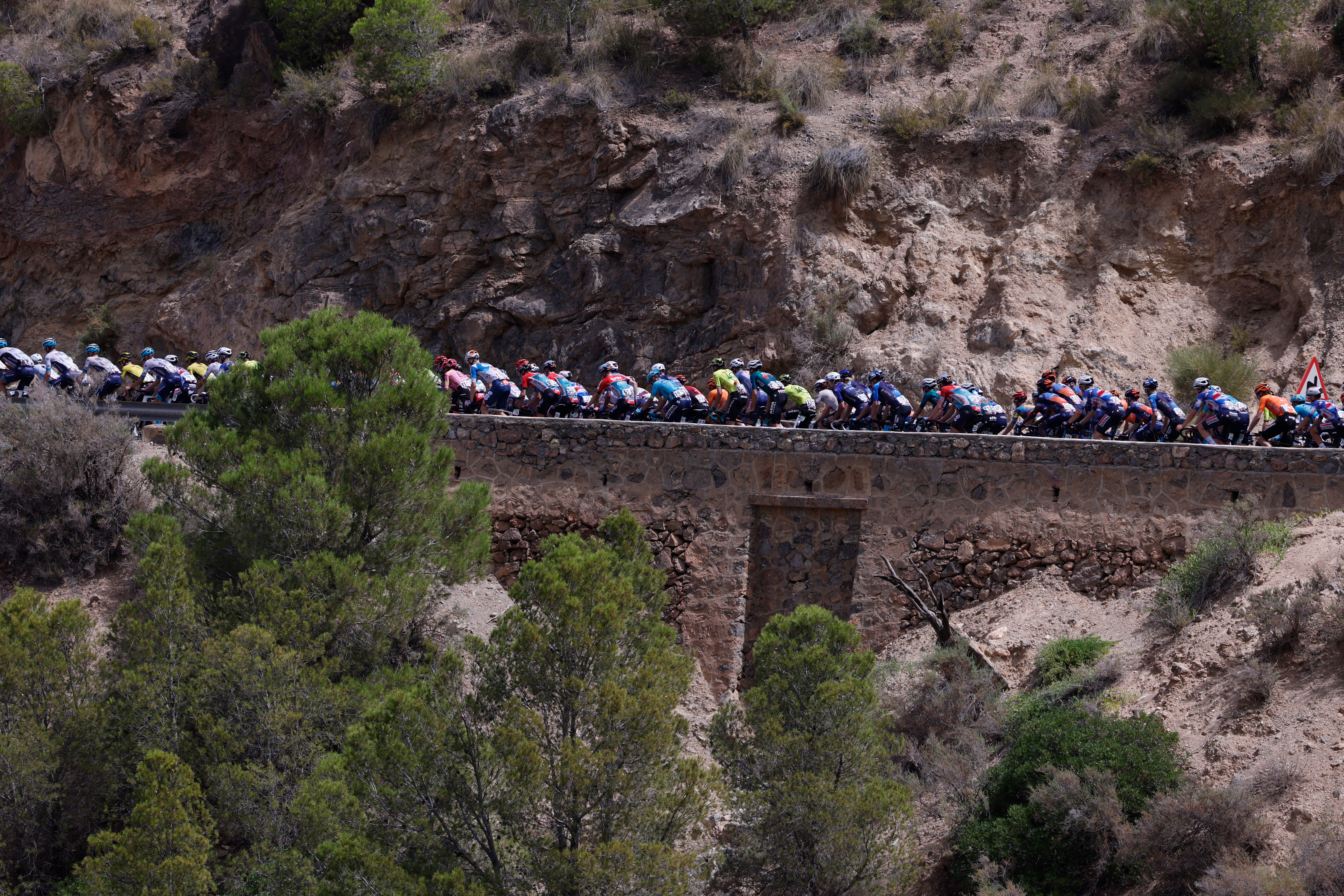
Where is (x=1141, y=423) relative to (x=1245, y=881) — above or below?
below

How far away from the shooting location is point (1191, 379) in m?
21.7

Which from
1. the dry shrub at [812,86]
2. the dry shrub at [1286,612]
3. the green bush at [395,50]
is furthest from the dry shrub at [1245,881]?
the green bush at [395,50]

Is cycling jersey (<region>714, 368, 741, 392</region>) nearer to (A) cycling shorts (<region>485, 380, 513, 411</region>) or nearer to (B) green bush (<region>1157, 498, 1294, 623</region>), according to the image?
(A) cycling shorts (<region>485, 380, 513, 411</region>)

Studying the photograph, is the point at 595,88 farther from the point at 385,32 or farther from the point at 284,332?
the point at 284,332

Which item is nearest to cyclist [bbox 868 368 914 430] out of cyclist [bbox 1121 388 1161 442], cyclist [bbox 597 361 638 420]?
cyclist [bbox 1121 388 1161 442]

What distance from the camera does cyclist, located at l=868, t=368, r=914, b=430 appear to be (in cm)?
1852

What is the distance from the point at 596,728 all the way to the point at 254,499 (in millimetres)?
4926

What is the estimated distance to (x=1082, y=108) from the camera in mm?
25203

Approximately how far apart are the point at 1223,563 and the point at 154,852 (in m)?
11.7

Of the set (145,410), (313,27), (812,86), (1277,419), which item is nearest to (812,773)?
(1277,419)

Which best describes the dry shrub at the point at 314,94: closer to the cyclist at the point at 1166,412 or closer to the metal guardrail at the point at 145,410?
the metal guardrail at the point at 145,410

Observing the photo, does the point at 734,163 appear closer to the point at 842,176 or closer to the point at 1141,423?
the point at 842,176

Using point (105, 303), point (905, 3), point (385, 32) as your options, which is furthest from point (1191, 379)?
point (105, 303)

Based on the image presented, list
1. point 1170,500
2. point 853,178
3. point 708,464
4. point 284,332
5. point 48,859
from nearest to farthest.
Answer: point 48,859, point 284,332, point 1170,500, point 708,464, point 853,178
